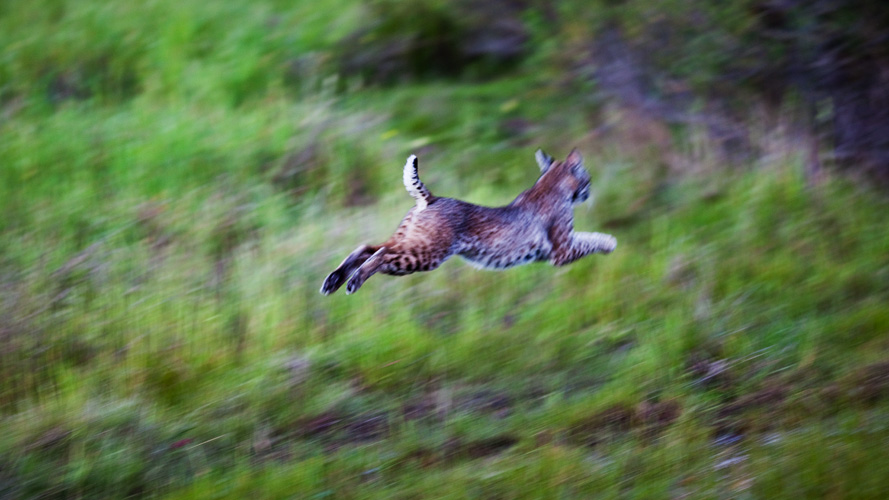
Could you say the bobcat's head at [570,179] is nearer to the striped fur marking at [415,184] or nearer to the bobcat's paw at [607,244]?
the bobcat's paw at [607,244]

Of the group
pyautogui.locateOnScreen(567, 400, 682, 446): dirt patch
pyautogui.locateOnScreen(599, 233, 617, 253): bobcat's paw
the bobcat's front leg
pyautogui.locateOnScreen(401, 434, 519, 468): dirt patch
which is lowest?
pyautogui.locateOnScreen(567, 400, 682, 446): dirt patch

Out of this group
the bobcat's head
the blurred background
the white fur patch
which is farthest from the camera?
the blurred background

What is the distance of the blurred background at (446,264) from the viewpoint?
4.74 m

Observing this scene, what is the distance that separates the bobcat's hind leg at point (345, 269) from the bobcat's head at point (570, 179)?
44.4 inches

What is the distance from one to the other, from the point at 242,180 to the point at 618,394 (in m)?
3.31

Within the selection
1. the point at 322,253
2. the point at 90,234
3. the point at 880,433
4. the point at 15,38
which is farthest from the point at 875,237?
the point at 15,38

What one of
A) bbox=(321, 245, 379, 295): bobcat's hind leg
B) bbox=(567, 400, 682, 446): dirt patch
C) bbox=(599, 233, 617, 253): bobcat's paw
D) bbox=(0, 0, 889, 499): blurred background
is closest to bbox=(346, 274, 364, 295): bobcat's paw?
bbox=(321, 245, 379, 295): bobcat's hind leg

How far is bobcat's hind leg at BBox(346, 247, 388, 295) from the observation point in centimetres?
316

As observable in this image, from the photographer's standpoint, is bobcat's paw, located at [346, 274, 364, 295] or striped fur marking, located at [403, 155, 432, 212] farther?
striped fur marking, located at [403, 155, 432, 212]

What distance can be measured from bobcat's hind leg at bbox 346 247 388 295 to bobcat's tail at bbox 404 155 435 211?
35cm

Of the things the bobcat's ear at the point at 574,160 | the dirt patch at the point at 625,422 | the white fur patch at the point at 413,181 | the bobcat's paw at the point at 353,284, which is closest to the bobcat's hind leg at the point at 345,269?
the bobcat's paw at the point at 353,284

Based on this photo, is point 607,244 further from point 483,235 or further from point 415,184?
point 415,184

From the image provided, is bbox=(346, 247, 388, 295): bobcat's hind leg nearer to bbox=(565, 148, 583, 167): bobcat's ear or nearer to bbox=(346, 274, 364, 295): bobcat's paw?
bbox=(346, 274, 364, 295): bobcat's paw

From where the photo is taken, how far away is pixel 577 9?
7699 millimetres
